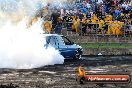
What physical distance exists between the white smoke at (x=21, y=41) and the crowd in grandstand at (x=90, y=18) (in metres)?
3.42

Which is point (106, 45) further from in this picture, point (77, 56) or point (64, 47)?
point (64, 47)

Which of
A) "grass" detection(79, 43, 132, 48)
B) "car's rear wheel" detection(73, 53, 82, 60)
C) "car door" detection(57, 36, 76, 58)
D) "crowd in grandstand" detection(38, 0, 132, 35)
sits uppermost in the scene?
"crowd in grandstand" detection(38, 0, 132, 35)

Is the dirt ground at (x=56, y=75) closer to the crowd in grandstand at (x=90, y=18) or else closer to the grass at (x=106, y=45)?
the grass at (x=106, y=45)

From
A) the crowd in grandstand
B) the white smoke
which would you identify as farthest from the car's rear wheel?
the crowd in grandstand

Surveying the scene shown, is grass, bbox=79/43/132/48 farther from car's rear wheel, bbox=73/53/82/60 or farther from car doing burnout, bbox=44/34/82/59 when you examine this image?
car doing burnout, bbox=44/34/82/59

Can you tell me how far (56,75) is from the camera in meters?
16.5

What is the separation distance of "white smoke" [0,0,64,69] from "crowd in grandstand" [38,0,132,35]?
135 inches

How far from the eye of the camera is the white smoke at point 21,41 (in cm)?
2062

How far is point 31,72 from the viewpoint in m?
17.6

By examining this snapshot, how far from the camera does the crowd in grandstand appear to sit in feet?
93.0

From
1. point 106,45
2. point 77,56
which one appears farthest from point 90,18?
point 77,56

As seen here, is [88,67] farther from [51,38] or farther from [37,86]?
[37,86]

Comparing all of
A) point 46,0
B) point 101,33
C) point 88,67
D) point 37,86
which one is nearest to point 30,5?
point 46,0

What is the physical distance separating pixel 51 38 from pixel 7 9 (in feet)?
9.18
